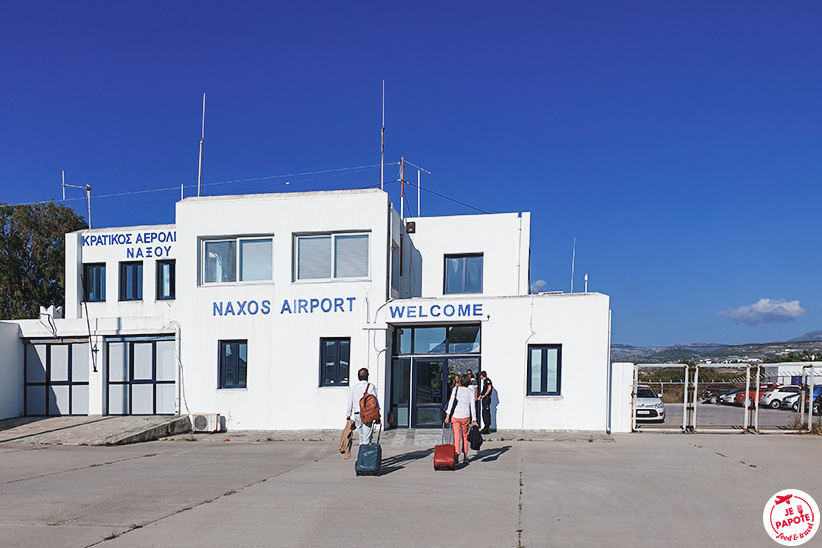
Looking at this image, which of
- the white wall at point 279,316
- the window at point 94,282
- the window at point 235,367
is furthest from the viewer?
the window at point 94,282

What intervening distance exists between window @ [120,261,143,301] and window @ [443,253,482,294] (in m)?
11.7

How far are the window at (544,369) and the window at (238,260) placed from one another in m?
7.67

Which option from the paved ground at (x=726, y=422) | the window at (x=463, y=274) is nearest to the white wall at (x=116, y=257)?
Result: the window at (x=463, y=274)

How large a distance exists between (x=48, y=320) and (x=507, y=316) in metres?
14.1

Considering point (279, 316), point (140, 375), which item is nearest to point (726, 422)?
point (279, 316)

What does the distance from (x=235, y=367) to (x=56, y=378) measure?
6331 mm

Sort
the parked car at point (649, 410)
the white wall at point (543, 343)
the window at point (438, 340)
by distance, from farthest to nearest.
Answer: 1. the parked car at point (649, 410)
2. the window at point (438, 340)
3. the white wall at point (543, 343)

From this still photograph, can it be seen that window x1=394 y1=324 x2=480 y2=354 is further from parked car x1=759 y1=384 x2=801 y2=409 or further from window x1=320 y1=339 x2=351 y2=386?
parked car x1=759 y1=384 x2=801 y2=409

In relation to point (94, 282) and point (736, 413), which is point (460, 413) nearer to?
point (94, 282)

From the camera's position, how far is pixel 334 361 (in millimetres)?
18953

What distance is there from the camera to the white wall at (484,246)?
73.7ft

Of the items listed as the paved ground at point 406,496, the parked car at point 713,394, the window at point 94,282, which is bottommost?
the parked car at point 713,394

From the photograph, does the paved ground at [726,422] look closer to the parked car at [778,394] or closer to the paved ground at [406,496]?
the paved ground at [406,496]

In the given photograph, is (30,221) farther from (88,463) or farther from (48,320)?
(88,463)
